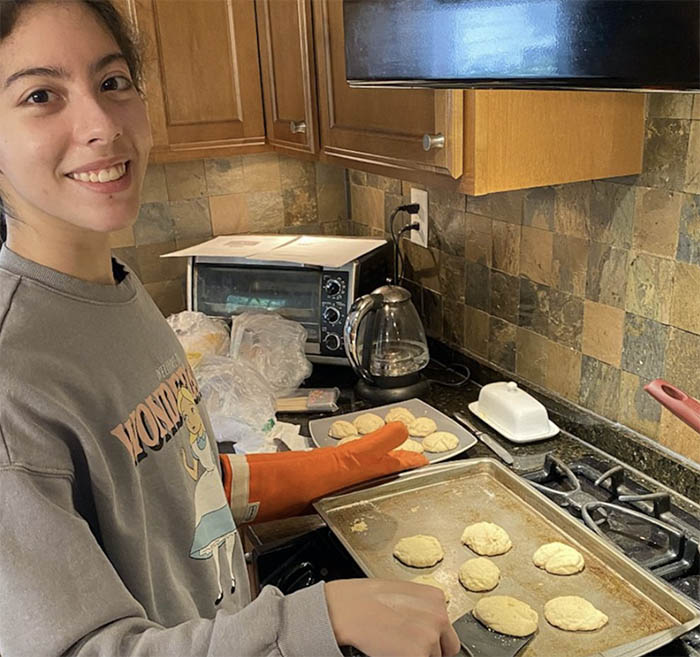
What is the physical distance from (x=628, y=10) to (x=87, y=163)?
48 centimetres

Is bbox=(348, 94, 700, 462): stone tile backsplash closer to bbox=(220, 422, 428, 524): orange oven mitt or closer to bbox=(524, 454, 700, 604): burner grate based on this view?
bbox=(524, 454, 700, 604): burner grate

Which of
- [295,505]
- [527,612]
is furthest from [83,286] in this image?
[527,612]

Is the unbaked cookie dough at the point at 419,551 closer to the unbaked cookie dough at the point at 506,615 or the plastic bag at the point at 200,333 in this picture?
the unbaked cookie dough at the point at 506,615

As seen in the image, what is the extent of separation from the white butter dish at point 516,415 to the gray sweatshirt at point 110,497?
61cm

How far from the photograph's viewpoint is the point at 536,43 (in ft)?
1.65

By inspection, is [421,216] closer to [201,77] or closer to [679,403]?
[201,77]

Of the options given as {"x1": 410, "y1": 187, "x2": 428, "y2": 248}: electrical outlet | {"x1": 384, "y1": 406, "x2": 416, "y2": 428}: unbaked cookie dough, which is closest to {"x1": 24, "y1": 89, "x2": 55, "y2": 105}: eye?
{"x1": 384, "y1": 406, "x2": 416, "y2": 428}: unbaked cookie dough

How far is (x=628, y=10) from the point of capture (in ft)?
1.43

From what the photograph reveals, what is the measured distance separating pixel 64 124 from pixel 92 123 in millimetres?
25

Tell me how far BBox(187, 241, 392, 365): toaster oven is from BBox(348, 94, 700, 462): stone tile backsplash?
0.18m

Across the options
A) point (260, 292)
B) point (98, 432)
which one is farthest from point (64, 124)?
point (260, 292)

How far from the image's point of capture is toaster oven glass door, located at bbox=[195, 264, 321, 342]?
171 cm

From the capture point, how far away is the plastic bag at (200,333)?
5.42 feet

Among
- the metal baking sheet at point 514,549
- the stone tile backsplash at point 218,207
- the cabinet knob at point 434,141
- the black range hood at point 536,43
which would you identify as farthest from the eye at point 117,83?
the stone tile backsplash at point 218,207
